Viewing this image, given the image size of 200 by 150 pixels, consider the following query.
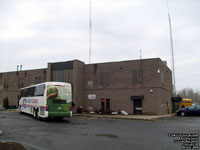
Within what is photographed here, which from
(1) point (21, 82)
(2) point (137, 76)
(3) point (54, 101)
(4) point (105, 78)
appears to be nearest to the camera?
(3) point (54, 101)

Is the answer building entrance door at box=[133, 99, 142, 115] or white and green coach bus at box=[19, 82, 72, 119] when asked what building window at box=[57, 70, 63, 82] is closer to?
building entrance door at box=[133, 99, 142, 115]

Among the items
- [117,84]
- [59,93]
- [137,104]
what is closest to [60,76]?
[117,84]

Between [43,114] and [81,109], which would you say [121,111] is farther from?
[43,114]

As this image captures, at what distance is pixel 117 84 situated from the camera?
3067 cm

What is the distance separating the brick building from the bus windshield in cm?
1174

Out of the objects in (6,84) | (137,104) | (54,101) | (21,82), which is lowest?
(137,104)

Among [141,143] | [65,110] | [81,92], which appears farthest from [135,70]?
[141,143]

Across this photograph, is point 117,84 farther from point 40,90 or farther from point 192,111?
point 40,90

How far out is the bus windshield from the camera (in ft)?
62.9

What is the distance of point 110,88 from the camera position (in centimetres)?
3112

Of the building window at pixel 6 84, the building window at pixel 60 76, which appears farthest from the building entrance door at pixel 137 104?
the building window at pixel 6 84

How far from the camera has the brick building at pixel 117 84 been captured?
93.2 feet

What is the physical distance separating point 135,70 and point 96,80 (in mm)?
6264

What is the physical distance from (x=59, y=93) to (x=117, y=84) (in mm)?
12771
